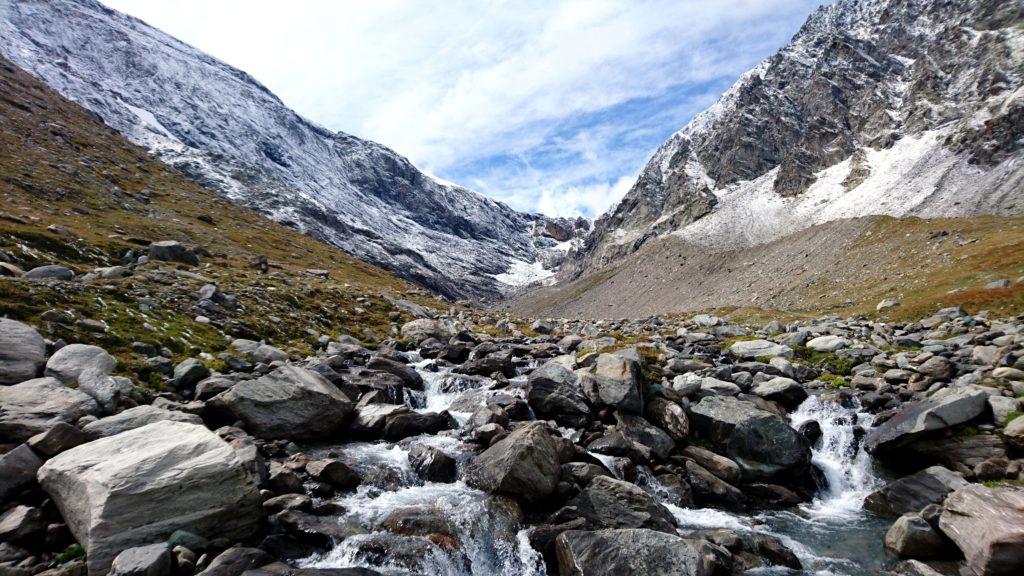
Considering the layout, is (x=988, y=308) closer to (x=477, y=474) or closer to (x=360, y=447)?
(x=477, y=474)

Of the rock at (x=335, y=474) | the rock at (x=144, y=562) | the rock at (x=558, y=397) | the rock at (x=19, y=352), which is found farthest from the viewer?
the rock at (x=558, y=397)

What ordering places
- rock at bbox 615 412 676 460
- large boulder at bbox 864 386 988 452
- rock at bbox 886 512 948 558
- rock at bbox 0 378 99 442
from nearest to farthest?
1. rock at bbox 0 378 99 442
2. rock at bbox 886 512 948 558
3. large boulder at bbox 864 386 988 452
4. rock at bbox 615 412 676 460

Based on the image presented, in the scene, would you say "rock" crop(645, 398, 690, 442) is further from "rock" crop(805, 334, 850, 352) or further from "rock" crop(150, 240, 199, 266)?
"rock" crop(150, 240, 199, 266)

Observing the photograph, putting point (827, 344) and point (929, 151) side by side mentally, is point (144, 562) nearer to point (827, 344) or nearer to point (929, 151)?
point (827, 344)

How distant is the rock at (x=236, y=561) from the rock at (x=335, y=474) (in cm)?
430

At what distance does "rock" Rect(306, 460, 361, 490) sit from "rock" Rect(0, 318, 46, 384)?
9.98 meters

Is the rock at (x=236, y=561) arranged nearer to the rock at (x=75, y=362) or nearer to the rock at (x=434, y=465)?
the rock at (x=434, y=465)

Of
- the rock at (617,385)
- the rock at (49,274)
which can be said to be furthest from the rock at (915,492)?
the rock at (49,274)

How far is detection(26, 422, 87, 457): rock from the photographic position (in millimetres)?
13344

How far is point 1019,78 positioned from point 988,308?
165739 millimetres

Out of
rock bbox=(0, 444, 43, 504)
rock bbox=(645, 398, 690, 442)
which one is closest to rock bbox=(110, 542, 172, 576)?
rock bbox=(0, 444, 43, 504)

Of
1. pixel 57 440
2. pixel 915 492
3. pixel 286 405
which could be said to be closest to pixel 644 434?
pixel 915 492

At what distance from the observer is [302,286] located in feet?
161

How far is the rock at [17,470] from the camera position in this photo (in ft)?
39.9
